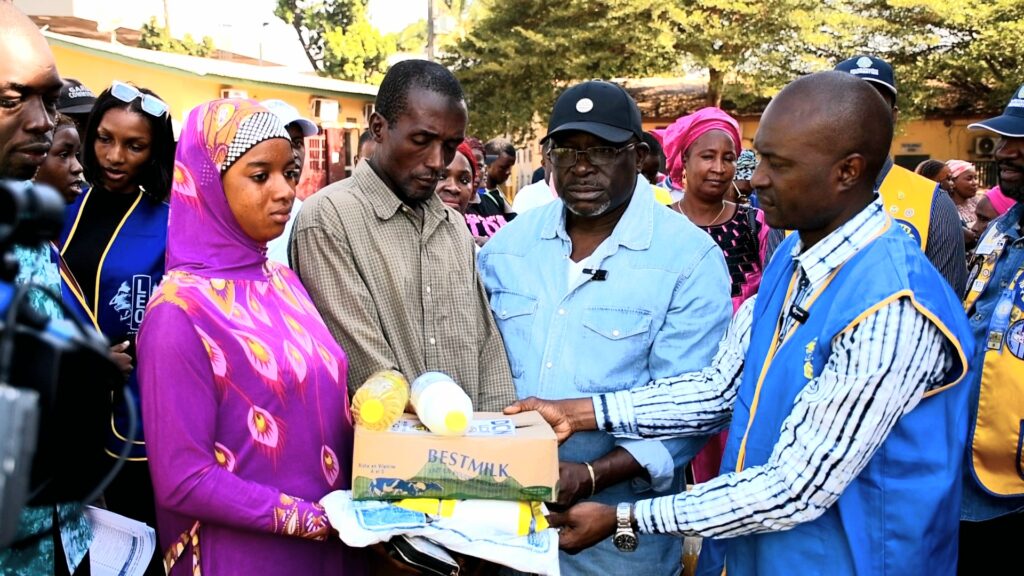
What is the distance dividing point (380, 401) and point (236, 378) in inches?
14.9

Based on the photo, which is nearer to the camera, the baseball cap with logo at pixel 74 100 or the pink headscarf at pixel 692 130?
the baseball cap with logo at pixel 74 100

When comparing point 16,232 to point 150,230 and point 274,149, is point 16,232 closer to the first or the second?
point 274,149

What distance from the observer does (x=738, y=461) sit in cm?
243

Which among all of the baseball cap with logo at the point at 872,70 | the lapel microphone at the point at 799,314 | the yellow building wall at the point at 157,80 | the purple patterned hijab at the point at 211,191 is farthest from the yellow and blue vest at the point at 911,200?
the yellow building wall at the point at 157,80

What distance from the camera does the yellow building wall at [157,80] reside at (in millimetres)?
13812

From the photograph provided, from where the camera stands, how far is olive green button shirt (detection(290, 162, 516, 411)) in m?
2.65

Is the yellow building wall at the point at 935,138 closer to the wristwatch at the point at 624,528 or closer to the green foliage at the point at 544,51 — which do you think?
the green foliage at the point at 544,51

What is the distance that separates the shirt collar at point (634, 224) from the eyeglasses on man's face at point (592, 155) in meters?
0.17

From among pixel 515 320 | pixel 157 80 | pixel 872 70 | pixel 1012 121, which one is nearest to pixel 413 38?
pixel 157 80

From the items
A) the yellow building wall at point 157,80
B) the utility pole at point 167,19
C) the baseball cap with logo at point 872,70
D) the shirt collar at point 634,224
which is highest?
the utility pole at point 167,19

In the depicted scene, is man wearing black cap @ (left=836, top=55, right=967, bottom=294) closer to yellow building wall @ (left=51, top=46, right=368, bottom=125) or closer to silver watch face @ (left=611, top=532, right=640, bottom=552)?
silver watch face @ (left=611, top=532, right=640, bottom=552)

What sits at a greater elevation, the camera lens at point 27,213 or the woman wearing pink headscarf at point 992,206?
A: the camera lens at point 27,213

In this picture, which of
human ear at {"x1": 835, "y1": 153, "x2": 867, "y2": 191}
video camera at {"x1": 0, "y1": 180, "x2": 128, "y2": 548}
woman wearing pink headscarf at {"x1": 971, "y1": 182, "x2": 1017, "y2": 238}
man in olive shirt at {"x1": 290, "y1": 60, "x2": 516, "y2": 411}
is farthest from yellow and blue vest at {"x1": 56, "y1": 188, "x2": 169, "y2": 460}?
woman wearing pink headscarf at {"x1": 971, "y1": 182, "x2": 1017, "y2": 238}

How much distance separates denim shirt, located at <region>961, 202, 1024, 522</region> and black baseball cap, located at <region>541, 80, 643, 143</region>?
1.54m
